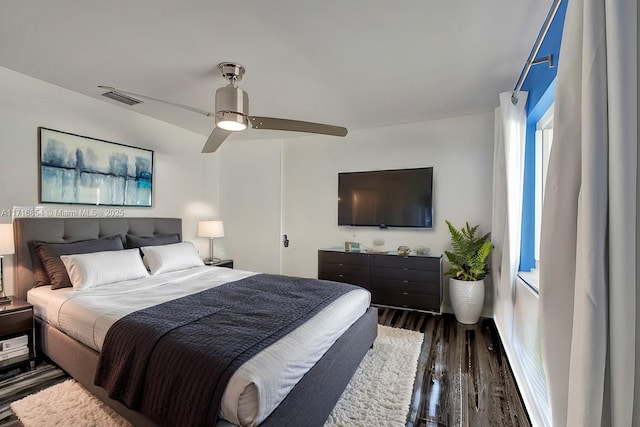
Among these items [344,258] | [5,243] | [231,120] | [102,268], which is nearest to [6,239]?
[5,243]

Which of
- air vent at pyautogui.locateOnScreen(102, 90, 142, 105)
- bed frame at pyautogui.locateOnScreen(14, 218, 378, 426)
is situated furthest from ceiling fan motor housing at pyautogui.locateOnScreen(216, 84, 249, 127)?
bed frame at pyautogui.locateOnScreen(14, 218, 378, 426)

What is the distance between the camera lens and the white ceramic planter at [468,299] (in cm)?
342

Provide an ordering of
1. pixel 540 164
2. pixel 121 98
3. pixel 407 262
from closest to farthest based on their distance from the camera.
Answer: pixel 540 164 < pixel 121 98 < pixel 407 262

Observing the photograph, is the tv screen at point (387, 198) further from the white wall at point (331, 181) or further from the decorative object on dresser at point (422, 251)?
the decorative object on dresser at point (422, 251)

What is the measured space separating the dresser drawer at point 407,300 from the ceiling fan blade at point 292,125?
2280 mm

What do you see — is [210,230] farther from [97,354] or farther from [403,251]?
[403,251]

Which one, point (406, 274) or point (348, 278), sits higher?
point (406, 274)

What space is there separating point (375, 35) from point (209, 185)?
3.63 meters

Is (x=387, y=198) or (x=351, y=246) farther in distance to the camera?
(x=351, y=246)

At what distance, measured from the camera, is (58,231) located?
115 inches

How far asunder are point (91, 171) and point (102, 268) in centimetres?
122

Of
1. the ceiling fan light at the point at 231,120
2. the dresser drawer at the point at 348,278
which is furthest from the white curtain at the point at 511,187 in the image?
the ceiling fan light at the point at 231,120

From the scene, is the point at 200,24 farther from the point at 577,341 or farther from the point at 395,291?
the point at 395,291

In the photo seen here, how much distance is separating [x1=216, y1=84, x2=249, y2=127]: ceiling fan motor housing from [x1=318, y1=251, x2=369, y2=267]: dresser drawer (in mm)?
2412
